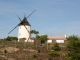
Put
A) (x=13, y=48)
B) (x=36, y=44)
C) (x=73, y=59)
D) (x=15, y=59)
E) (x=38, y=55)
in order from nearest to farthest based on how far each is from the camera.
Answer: (x=73, y=59), (x=15, y=59), (x=38, y=55), (x=13, y=48), (x=36, y=44)

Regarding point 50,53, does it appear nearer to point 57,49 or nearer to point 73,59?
point 57,49

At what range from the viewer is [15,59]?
29.4 meters

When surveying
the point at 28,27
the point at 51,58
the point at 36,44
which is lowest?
the point at 51,58

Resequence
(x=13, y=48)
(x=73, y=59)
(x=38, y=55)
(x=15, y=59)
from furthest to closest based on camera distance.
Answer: (x=13, y=48) < (x=38, y=55) < (x=15, y=59) < (x=73, y=59)

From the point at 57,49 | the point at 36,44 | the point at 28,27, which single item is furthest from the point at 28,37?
the point at 57,49

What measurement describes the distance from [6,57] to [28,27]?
45.8 metres

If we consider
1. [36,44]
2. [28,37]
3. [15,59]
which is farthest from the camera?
[28,37]

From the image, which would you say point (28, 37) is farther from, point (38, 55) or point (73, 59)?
point (73, 59)

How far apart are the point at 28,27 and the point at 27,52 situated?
42.7 m

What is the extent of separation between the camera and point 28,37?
71.8m

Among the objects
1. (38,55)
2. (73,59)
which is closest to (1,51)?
(38,55)

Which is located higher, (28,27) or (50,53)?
(28,27)

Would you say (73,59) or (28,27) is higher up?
(28,27)

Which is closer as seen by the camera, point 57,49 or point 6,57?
point 6,57
